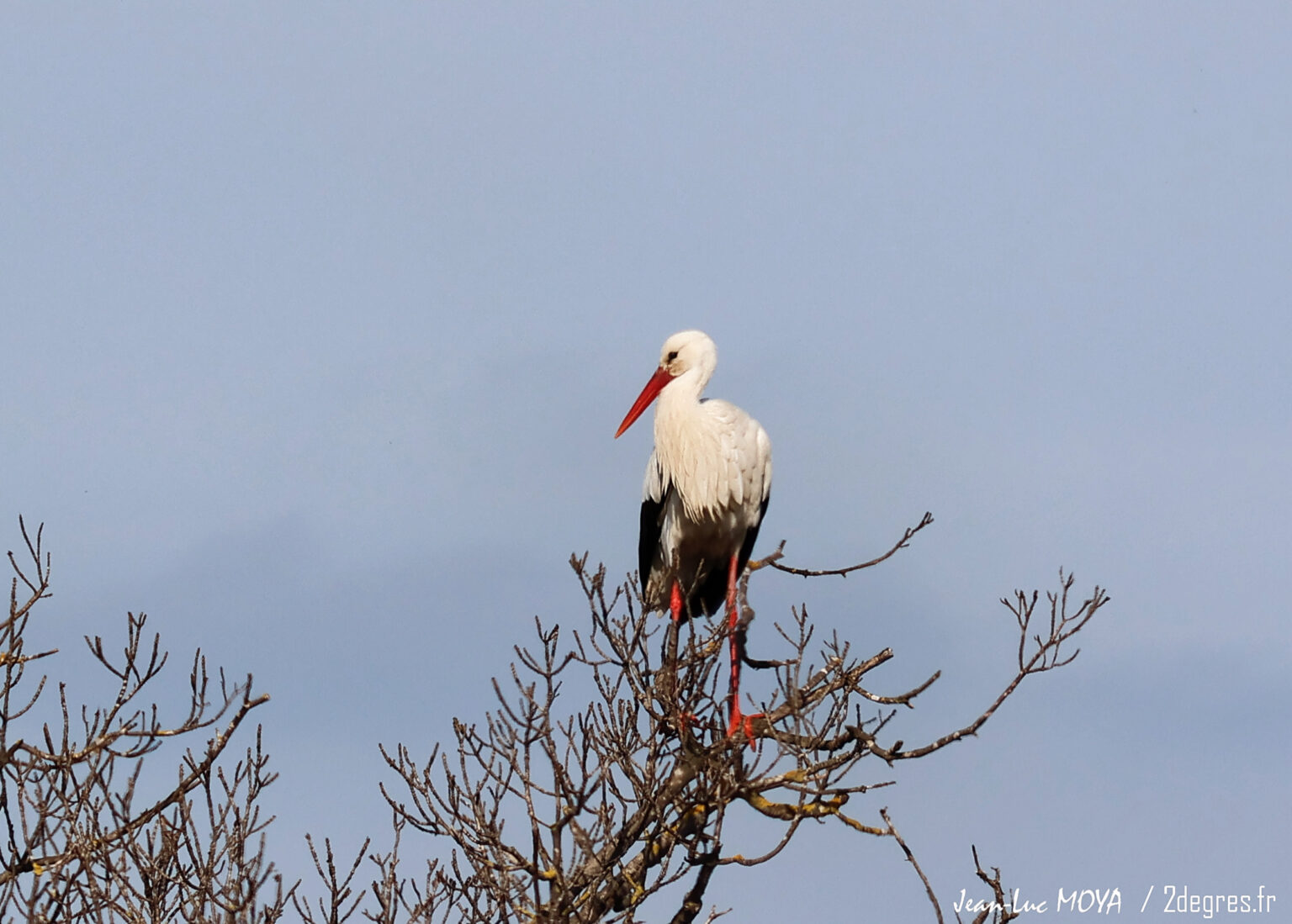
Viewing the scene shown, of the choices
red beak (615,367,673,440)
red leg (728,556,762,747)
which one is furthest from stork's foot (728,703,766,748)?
red beak (615,367,673,440)

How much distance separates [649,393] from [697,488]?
836 mm

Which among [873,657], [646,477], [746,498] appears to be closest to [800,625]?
Result: [873,657]

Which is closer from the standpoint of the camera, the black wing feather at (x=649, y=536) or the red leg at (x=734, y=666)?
the red leg at (x=734, y=666)

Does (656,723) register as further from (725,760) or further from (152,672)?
(152,672)

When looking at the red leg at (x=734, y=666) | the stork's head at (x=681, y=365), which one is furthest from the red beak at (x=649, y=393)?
the red leg at (x=734, y=666)

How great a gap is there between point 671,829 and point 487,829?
641 mm

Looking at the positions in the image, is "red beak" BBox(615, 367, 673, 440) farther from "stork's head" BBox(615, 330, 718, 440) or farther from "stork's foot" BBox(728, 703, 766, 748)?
"stork's foot" BBox(728, 703, 766, 748)

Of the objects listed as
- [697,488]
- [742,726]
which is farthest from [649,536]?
[742,726]

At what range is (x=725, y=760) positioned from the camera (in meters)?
5.14

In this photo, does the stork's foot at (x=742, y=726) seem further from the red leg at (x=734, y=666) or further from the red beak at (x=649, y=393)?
the red beak at (x=649, y=393)

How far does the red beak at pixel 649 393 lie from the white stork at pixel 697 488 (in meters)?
0.01

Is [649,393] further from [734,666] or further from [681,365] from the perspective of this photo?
[734,666]

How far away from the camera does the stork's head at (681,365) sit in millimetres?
8117

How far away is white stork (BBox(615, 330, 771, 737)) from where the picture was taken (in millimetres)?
7793
